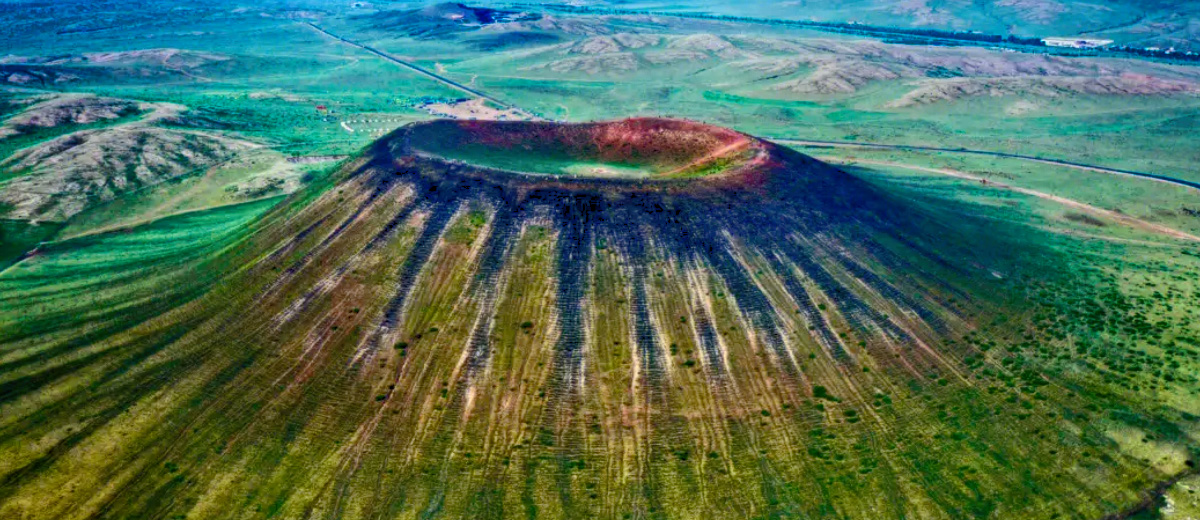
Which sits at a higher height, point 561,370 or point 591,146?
point 591,146

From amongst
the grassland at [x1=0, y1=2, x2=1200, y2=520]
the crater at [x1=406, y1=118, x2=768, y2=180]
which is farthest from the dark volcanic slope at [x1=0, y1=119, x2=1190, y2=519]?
the crater at [x1=406, y1=118, x2=768, y2=180]

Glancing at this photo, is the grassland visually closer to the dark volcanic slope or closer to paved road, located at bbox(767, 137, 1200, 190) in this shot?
the dark volcanic slope

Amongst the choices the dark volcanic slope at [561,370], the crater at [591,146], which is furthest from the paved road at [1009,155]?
the dark volcanic slope at [561,370]

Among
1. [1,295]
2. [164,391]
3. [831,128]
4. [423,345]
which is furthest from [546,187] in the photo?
[831,128]

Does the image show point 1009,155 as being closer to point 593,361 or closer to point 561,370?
point 593,361

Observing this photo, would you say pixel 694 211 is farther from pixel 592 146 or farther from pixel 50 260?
pixel 50 260

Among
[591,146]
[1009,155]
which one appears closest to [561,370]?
[591,146]
